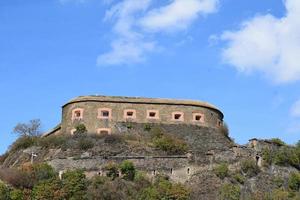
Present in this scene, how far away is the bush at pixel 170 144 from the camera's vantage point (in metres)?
54.1

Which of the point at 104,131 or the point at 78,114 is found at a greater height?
the point at 78,114

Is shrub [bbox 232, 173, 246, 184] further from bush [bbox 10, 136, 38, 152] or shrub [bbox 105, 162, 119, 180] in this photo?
bush [bbox 10, 136, 38, 152]

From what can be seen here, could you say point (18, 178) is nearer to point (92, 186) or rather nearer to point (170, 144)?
point (92, 186)

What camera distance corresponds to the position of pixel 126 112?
5994cm

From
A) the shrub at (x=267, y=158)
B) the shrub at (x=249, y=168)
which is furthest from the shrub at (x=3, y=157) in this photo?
the shrub at (x=267, y=158)

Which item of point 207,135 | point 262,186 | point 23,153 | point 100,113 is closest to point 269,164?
point 262,186

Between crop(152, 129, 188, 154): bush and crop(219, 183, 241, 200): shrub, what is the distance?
6129 millimetres

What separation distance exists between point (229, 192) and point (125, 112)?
50.3 ft

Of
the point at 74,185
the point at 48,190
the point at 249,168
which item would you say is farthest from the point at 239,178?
the point at 48,190

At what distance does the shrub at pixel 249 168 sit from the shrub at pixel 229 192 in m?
3.39

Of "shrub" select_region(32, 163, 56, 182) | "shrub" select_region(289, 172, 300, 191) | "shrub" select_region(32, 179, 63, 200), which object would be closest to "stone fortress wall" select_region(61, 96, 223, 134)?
"shrub" select_region(32, 163, 56, 182)

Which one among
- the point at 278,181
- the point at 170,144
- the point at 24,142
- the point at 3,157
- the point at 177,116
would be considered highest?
the point at 177,116

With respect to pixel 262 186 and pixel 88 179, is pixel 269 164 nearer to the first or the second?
pixel 262 186

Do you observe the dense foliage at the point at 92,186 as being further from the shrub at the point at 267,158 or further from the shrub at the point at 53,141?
the shrub at the point at 267,158
